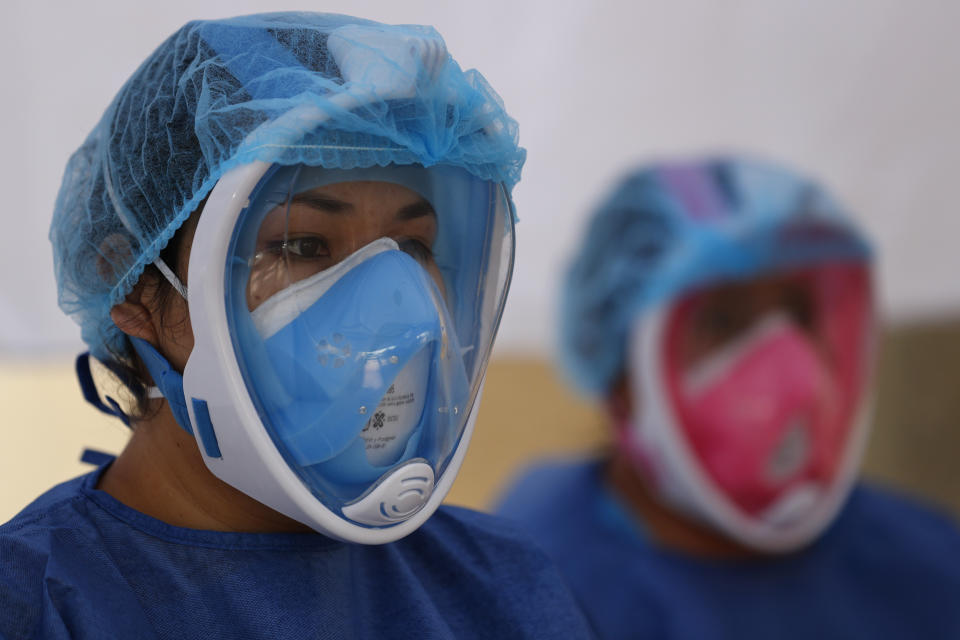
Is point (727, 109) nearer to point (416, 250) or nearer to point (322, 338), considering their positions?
point (416, 250)

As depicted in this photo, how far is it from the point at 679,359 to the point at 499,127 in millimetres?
1452

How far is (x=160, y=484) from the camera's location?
111 cm

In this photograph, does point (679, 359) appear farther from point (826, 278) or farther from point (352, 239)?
point (352, 239)

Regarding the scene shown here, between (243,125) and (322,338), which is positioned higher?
(243,125)

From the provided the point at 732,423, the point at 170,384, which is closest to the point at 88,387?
the point at 170,384

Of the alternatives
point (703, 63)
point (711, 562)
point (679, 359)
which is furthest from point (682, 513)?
point (703, 63)

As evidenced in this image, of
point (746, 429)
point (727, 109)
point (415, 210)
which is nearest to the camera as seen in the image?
point (415, 210)

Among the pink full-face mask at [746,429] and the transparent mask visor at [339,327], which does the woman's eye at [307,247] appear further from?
the pink full-face mask at [746,429]

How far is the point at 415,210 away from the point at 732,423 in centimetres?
147

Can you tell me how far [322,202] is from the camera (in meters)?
1.07

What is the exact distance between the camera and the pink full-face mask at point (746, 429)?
241cm

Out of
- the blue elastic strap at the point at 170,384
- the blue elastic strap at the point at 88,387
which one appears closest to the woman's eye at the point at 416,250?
the blue elastic strap at the point at 170,384

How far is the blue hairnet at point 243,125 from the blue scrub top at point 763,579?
5.25 ft

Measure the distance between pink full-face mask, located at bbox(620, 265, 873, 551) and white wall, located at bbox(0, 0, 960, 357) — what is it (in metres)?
0.44
